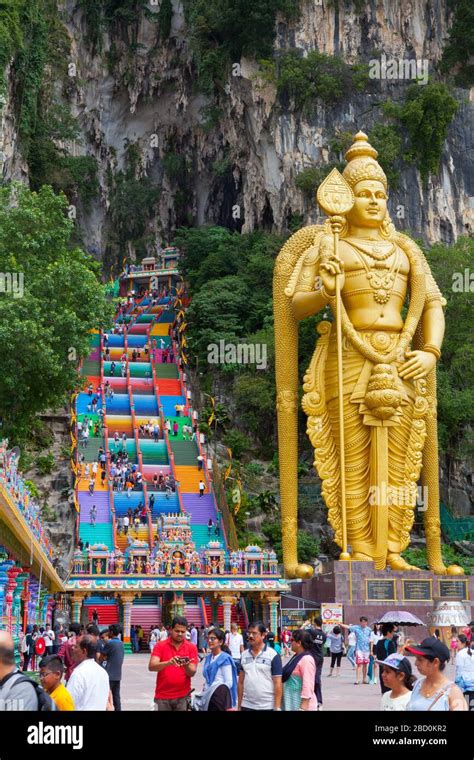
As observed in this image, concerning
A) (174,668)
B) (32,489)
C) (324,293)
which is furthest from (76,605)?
(174,668)

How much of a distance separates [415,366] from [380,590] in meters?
4.17

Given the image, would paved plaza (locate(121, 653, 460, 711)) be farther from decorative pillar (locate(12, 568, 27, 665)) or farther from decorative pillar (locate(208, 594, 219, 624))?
decorative pillar (locate(208, 594, 219, 624))

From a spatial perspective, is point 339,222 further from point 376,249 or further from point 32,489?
point 32,489

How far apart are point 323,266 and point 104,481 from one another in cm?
1003

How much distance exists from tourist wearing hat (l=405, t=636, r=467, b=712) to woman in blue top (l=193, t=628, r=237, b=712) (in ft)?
5.84

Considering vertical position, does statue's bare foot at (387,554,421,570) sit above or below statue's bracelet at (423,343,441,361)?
below

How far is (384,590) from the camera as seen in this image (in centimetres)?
1962

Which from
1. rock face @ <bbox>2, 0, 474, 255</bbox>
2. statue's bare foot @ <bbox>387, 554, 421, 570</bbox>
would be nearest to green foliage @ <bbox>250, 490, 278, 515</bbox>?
statue's bare foot @ <bbox>387, 554, 421, 570</bbox>

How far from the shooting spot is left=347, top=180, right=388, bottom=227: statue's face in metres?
21.1

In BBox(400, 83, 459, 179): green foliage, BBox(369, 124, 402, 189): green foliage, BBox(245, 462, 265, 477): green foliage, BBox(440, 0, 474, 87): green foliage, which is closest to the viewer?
BBox(245, 462, 265, 477): green foliage

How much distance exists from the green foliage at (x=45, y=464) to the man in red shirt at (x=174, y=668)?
23445 mm

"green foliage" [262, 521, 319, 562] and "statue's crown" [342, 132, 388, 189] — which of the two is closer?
"statue's crown" [342, 132, 388, 189]
